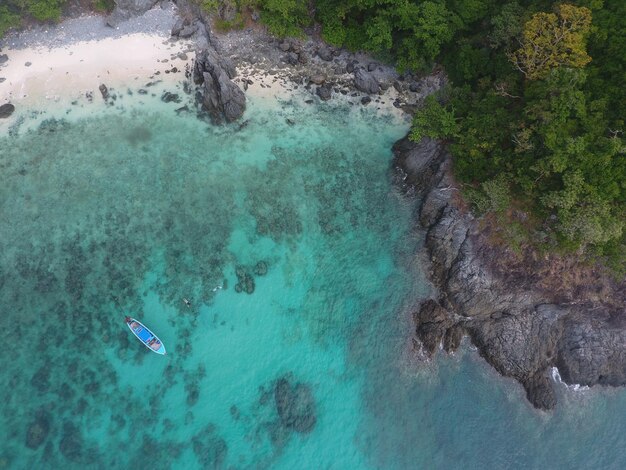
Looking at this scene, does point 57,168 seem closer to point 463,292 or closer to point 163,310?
point 163,310

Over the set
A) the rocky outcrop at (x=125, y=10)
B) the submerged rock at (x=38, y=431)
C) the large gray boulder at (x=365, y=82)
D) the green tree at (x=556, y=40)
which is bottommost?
the submerged rock at (x=38, y=431)

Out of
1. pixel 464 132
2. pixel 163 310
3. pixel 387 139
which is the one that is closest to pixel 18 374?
pixel 163 310

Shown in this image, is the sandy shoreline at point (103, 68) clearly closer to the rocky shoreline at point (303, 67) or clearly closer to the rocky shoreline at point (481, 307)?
the rocky shoreline at point (303, 67)

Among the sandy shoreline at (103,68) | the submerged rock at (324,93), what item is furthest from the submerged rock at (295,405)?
the submerged rock at (324,93)

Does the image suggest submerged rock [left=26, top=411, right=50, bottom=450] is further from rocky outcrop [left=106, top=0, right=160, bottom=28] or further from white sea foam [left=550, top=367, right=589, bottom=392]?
white sea foam [left=550, top=367, right=589, bottom=392]

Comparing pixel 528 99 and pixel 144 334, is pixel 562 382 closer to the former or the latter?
pixel 528 99

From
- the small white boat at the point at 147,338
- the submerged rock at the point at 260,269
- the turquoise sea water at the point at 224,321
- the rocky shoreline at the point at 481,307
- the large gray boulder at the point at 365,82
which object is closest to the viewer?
the turquoise sea water at the point at 224,321

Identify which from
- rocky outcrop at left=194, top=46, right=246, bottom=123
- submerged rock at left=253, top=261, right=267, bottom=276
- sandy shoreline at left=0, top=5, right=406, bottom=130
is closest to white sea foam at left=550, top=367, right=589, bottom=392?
submerged rock at left=253, top=261, right=267, bottom=276
